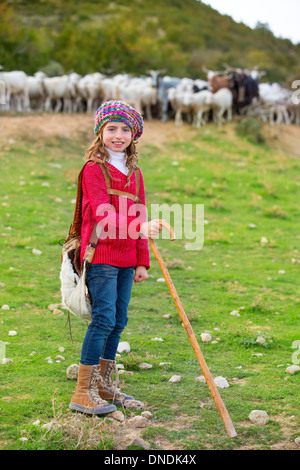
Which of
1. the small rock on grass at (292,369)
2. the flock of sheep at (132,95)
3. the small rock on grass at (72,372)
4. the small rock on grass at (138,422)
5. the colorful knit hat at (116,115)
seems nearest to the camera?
the small rock on grass at (138,422)

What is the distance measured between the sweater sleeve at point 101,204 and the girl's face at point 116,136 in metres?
0.19

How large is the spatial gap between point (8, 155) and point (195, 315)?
9164 millimetres

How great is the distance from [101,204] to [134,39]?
88.5 ft

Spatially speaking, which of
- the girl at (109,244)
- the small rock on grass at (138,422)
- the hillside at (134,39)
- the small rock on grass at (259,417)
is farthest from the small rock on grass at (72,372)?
the hillside at (134,39)

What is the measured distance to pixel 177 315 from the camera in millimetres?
5902

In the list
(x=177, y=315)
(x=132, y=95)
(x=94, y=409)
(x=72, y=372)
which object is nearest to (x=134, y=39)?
(x=132, y=95)

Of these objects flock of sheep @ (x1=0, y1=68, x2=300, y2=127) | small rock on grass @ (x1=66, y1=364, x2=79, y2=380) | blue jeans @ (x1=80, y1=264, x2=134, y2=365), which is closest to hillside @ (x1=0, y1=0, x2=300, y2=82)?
flock of sheep @ (x1=0, y1=68, x2=300, y2=127)

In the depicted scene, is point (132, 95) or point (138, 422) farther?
point (132, 95)

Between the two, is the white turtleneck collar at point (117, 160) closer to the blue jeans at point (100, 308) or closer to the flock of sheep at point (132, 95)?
the blue jeans at point (100, 308)

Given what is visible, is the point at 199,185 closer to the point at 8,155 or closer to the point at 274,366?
the point at 8,155

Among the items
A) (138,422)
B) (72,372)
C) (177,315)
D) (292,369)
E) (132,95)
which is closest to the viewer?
(138,422)

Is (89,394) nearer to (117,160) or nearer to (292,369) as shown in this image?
(117,160)

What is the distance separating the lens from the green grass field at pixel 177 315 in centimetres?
347

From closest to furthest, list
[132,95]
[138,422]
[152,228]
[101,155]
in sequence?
[138,422]
[152,228]
[101,155]
[132,95]
